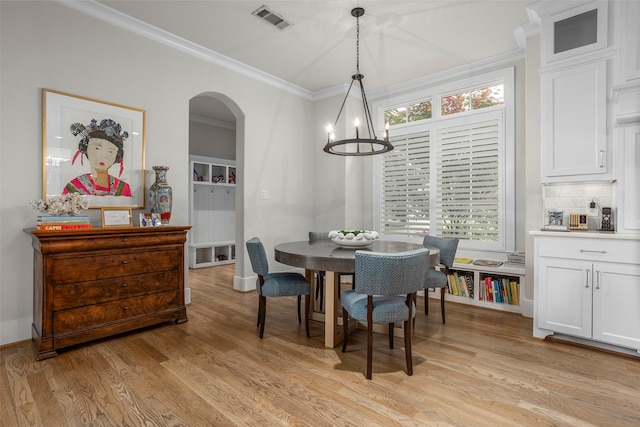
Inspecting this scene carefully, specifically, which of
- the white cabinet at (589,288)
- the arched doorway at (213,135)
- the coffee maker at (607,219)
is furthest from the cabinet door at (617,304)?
the arched doorway at (213,135)

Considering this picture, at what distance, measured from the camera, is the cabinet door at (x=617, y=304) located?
243cm

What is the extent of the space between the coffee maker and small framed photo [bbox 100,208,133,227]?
4.19 m

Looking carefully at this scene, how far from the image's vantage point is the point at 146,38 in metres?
3.46

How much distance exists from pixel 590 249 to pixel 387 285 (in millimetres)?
1773

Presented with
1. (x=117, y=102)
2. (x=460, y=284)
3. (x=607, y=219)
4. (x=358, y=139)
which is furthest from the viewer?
(x=460, y=284)

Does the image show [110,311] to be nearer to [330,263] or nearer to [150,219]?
[150,219]

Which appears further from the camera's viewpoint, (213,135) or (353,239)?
(213,135)

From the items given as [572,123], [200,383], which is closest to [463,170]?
[572,123]

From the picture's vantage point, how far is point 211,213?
21.8 ft

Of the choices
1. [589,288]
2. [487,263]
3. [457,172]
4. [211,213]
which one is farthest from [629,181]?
[211,213]

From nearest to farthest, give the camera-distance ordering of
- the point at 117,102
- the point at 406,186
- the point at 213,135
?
the point at 117,102 → the point at 406,186 → the point at 213,135

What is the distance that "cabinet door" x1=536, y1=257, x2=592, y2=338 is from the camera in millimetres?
2625

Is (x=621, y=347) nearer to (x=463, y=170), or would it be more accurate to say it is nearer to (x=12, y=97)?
(x=463, y=170)

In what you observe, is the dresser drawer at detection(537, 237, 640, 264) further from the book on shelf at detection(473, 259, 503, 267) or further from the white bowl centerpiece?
the white bowl centerpiece
